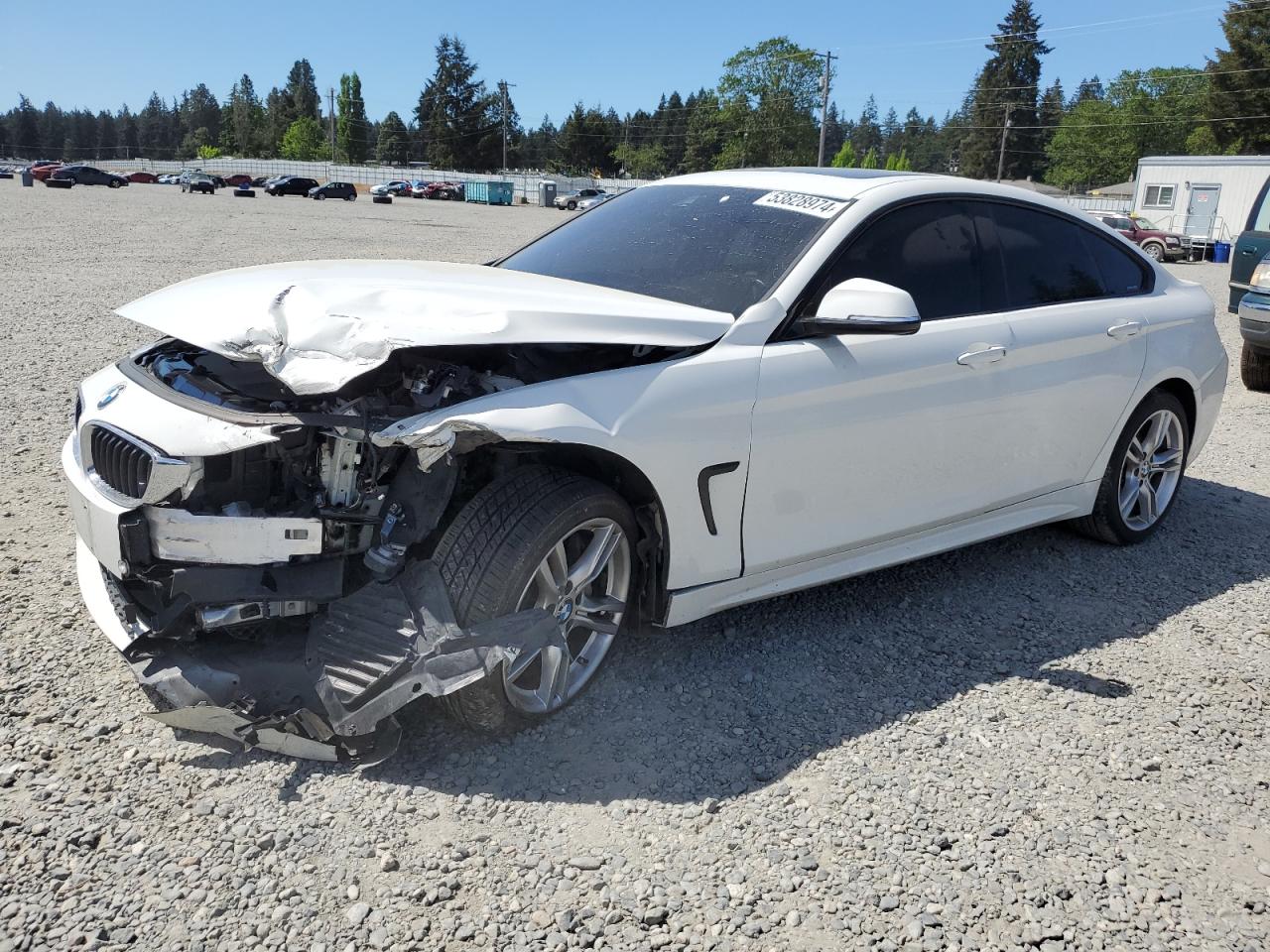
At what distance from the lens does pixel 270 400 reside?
A: 2918 millimetres

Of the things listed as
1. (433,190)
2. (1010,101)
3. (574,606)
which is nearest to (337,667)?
(574,606)

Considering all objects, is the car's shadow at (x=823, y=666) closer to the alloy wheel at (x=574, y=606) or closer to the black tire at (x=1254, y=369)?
the alloy wheel at (x=574, y=606)

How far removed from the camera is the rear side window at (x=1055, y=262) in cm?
409

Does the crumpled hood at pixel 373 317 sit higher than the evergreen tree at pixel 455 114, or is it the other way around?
the evergreen tree at pixel 455 114

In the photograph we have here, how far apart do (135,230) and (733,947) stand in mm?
25259

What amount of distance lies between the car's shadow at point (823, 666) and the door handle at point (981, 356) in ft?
3.43

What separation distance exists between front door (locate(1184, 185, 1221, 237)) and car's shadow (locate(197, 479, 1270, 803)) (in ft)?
126

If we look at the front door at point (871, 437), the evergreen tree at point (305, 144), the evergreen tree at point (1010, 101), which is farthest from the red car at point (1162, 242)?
the evergreen tree at point (305, 144)

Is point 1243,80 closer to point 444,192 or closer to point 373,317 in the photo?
point 444,192

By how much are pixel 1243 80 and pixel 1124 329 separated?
249 ft

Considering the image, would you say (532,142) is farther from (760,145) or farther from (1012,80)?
(1012,80)

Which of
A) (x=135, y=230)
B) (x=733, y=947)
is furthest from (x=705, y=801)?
(x=135, y=230)

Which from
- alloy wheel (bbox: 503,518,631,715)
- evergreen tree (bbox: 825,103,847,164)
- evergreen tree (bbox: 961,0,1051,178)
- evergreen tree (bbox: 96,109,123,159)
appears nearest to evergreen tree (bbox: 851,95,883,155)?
evergreen tree (bbox: 825,103,847,164)

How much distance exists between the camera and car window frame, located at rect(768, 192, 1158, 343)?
3.31 meters
